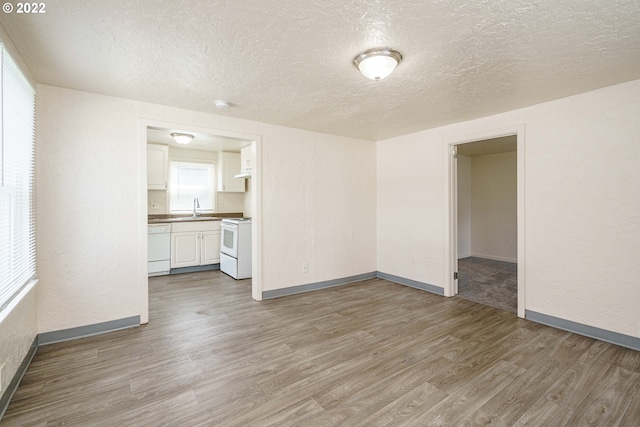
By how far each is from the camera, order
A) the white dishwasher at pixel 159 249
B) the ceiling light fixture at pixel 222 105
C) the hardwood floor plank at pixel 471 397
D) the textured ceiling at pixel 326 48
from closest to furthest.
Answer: the textured ceiling at pixel 326 48 → the hardwood floor plank at pixel 471 397 → the ceiling light fixture at pixel 222 105 → the white dishwasher at pixel 159 249

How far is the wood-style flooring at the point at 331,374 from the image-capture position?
1.76 metres

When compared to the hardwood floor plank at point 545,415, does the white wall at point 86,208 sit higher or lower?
higher

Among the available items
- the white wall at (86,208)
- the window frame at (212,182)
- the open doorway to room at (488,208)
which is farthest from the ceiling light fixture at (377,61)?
the window frame at (212,182)

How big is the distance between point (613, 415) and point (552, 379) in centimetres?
37

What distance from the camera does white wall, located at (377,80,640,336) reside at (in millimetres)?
2566

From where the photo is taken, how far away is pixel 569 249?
2.90m

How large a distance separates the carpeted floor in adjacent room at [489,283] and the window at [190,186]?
5.09 metres

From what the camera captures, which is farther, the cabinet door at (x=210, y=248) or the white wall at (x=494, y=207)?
the white wall at (x=494, y=207)

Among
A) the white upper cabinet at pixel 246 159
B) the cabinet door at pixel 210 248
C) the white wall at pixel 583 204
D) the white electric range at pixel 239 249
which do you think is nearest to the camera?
the white wall at pixel 583 204

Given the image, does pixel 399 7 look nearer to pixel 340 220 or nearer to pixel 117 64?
pixel 117 64

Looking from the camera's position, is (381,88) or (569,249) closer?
(381,88)

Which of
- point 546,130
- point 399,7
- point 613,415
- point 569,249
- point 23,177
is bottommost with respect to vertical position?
point 613,415

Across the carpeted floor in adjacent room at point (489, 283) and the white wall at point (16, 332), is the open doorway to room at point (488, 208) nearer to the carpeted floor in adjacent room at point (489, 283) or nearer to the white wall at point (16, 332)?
the carpeted floor in adjacent room at point (489, 283)

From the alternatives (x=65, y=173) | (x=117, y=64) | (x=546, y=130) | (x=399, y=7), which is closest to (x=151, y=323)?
(x=65, y=173)
